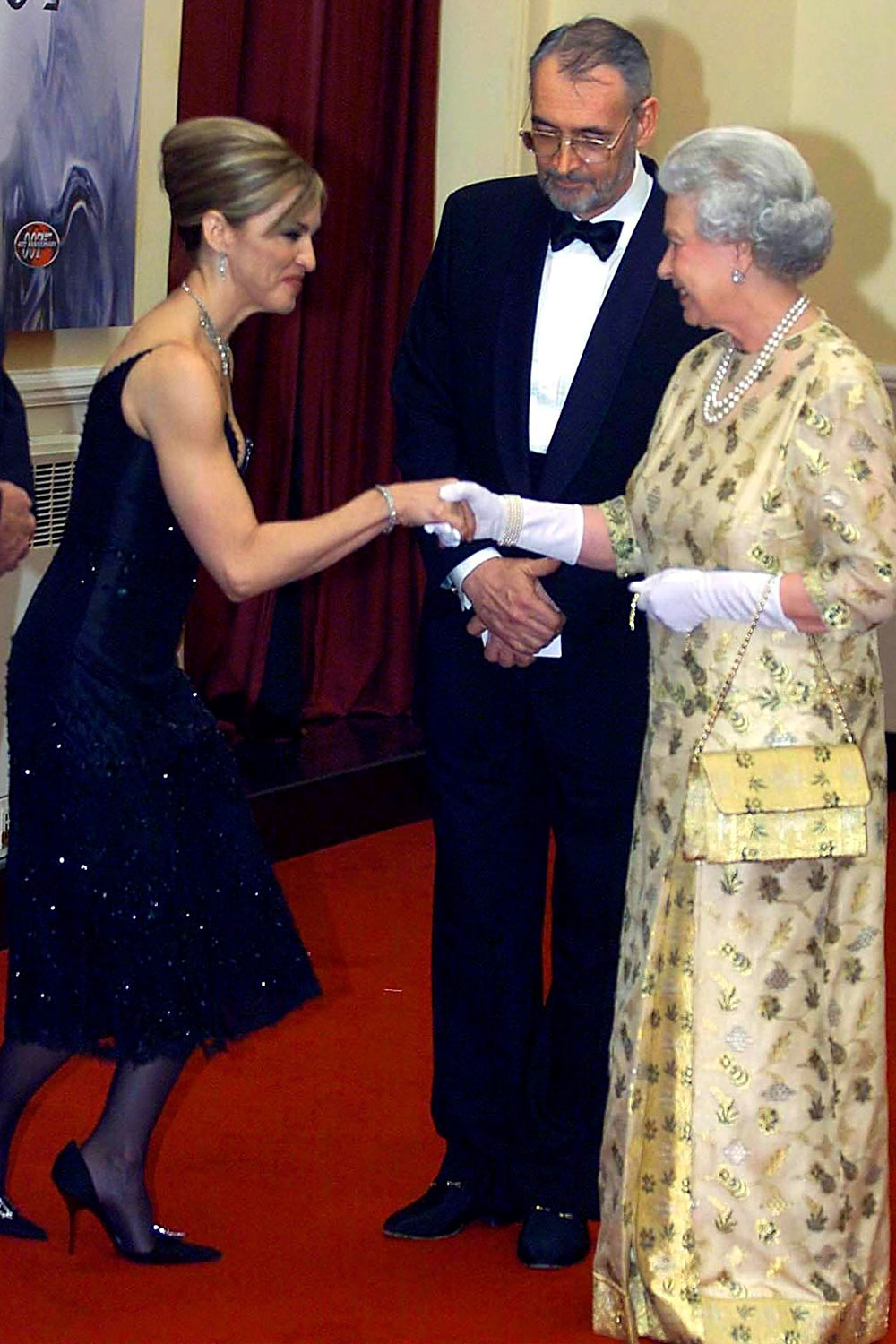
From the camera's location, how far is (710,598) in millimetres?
2520

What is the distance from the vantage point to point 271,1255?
2980 mm

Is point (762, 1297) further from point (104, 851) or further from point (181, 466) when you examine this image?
point (181, 466)

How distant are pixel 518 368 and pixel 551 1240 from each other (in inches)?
50.5

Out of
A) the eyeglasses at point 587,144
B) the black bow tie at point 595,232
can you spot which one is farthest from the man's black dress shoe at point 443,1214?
the eyeglasses at point 587,144

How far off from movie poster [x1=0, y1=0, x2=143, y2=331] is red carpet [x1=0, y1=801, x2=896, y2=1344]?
1.62 metres

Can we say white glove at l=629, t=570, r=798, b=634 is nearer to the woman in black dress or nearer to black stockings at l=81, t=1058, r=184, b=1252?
the woman in black dress

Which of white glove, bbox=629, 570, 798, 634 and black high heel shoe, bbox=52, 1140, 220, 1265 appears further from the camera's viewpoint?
black high heel shoe, bbox=52, 1140, 220, 1265

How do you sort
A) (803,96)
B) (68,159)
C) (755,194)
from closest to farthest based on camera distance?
(755,194), (68,159), (803,96)

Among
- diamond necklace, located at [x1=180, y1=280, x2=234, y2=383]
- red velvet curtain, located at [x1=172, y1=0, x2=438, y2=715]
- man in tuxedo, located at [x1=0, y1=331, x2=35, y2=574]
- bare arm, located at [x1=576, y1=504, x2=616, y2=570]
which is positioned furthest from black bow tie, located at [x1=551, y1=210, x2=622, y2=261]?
red velvet curtain, located at [x1=172, y1=0, x2=438, y2=715]

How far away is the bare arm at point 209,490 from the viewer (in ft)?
8.50

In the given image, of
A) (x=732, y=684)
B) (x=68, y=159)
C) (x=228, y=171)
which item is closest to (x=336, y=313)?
(x=68, y=159)

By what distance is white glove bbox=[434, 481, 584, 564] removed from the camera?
2787mm

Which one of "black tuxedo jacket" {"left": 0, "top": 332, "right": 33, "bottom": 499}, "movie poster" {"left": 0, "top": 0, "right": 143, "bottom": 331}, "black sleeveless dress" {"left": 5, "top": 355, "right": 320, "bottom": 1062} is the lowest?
"black sleeveless dress" {"left": 5, "top": 355, "right": 320, "bottom": 1062}

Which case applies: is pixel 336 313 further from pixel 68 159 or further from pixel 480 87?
pixel 68 159
